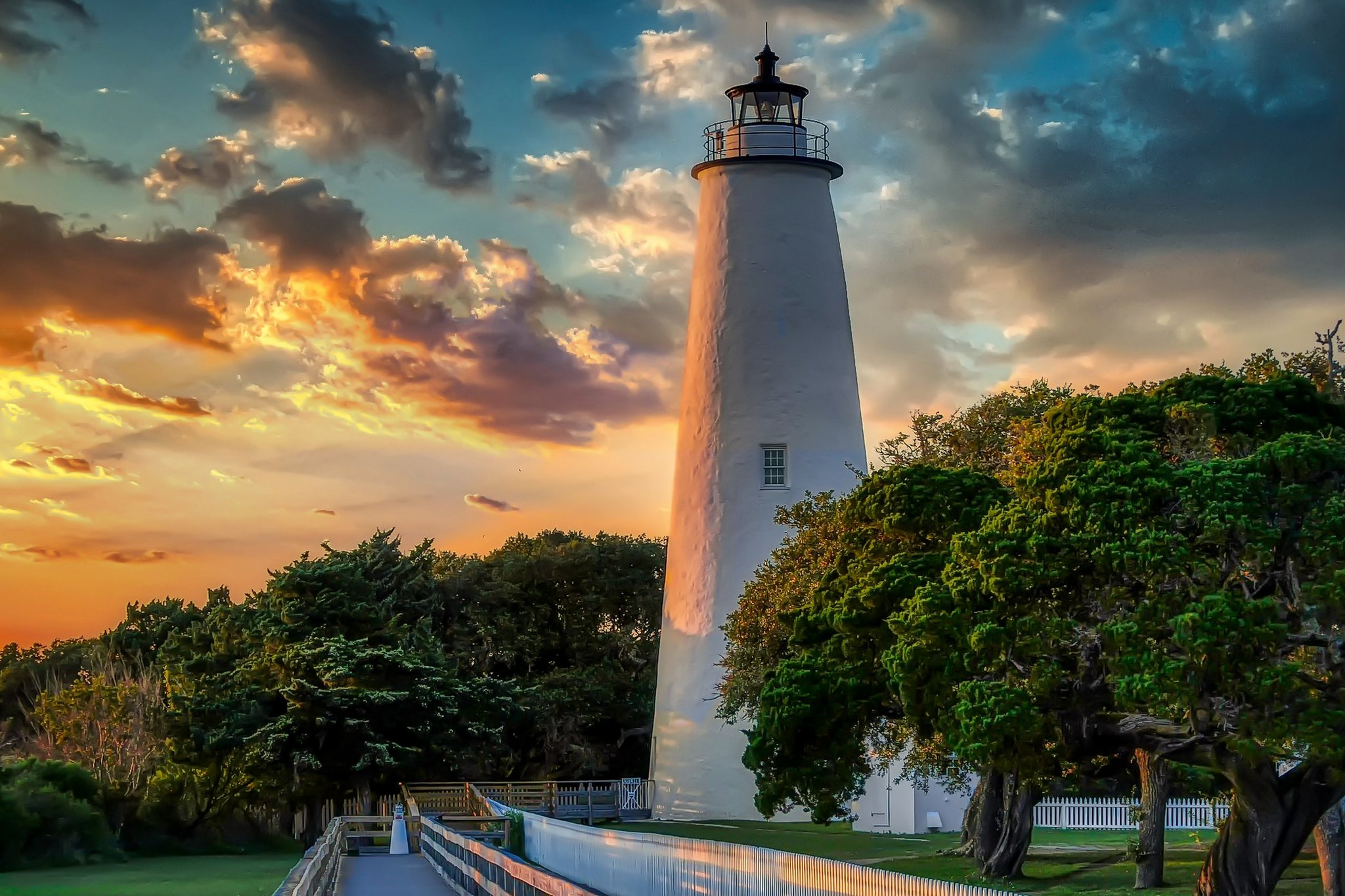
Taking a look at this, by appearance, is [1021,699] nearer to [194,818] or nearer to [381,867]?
[381,867]

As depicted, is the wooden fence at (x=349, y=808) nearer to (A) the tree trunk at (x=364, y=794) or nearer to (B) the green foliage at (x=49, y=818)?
(A) the tree trunk at (x=364, y=794)

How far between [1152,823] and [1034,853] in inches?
323

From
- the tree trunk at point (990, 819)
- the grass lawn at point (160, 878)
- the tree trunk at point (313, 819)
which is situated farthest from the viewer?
the tree trunk at point (313, 819)

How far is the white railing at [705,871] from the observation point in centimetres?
1049

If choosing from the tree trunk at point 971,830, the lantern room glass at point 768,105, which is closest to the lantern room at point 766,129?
the lantern room glass at point 768,105

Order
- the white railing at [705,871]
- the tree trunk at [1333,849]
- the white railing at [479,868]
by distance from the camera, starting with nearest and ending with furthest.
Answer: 1. the white railing at [705,871]
2. the white railing at [479,868]
3. the tree trunk at [1333,849]

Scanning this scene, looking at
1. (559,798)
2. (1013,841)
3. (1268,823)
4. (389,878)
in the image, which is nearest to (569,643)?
(559,798)

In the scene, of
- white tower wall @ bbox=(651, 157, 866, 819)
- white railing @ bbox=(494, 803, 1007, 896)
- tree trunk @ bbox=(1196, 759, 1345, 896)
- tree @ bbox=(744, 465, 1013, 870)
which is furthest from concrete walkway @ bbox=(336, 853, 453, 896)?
tree trunk @ bbox=(1196, 759, 1345, 896)

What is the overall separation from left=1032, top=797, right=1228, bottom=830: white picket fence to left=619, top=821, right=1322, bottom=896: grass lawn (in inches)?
31.7

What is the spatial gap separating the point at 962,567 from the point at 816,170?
2288 centimetres

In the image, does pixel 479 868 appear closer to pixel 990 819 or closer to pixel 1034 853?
pixel 990 819

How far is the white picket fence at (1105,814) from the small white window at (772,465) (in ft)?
36.5

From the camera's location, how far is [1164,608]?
57.3 ft

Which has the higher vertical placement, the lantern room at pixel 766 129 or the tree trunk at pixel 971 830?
the lantern room at pixel 766 129
